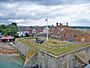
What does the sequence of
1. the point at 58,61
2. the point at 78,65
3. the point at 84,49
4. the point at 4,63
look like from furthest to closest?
the point at 4,63
the point at 84,49
the point at 78,65
the point at 58,61

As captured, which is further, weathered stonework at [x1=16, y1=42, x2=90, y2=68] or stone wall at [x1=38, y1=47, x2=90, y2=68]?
weathered stonework at [x1=16, y1=42, x2=90, y2=68]

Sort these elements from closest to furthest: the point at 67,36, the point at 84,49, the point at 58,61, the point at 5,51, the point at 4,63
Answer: the point at 58,61 < the point at 84,49 < the point at 4,63 < the point at 5,51 < the point at 67,36

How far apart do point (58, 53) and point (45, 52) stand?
312 centimetres

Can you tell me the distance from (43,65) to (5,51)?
24.7 m

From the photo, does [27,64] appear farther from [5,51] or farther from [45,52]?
[5,51]

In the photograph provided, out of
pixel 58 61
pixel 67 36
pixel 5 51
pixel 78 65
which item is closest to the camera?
pixel 58 61

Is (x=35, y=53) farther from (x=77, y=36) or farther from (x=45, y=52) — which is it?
(x=77, y=36)

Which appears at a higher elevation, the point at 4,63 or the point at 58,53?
the point at 58,53

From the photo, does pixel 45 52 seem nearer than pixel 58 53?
No

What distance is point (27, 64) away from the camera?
42906 mm

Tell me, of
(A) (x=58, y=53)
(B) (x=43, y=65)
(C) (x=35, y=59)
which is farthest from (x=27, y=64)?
(A) (x=58, y=53)

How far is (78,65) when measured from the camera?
38844 millimetres

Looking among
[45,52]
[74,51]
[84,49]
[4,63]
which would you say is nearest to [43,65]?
[45,52]

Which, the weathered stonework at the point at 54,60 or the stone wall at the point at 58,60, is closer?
the stone wall at the point at 58,60
